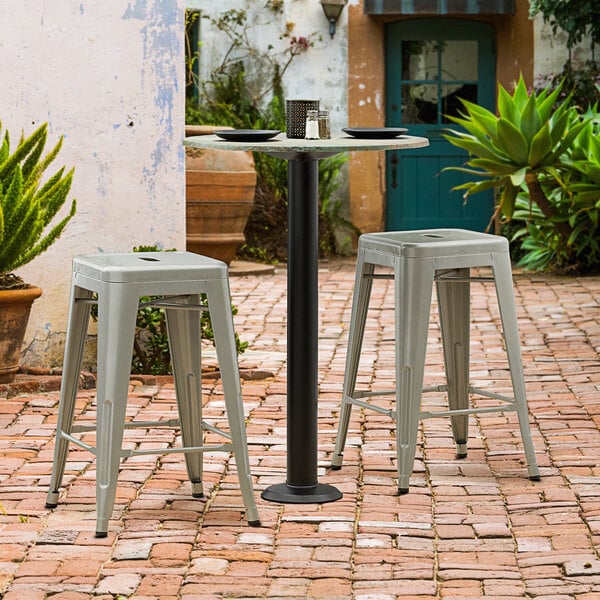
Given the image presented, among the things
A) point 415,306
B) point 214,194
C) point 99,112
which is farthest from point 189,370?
point 214,194

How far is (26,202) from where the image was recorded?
19.3 feet

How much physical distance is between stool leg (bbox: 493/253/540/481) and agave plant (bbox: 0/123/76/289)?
7.42 ft

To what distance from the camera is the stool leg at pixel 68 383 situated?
4.22m

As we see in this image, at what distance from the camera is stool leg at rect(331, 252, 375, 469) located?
4.66m

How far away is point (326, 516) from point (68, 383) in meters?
0.94

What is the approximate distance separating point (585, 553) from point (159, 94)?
3569 mm

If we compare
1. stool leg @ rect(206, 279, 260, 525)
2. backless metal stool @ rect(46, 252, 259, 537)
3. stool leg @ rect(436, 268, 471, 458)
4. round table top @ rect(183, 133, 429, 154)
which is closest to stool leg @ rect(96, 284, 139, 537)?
backless metal stool @ rect(46, 252, 259, 537)

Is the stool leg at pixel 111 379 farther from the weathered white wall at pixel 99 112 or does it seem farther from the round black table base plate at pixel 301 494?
the weathered white wall at pixel 99 112

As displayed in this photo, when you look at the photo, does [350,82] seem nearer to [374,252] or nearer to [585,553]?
[374,252]

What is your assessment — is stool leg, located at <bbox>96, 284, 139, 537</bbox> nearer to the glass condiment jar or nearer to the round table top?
the round table top

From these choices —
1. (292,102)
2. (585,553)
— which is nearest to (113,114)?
(292,102)

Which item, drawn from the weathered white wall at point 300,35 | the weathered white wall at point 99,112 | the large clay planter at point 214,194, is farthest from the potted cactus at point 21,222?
the weathered white wall at point 300,35

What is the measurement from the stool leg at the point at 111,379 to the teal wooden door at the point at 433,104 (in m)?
8.53

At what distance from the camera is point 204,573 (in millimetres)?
3590
